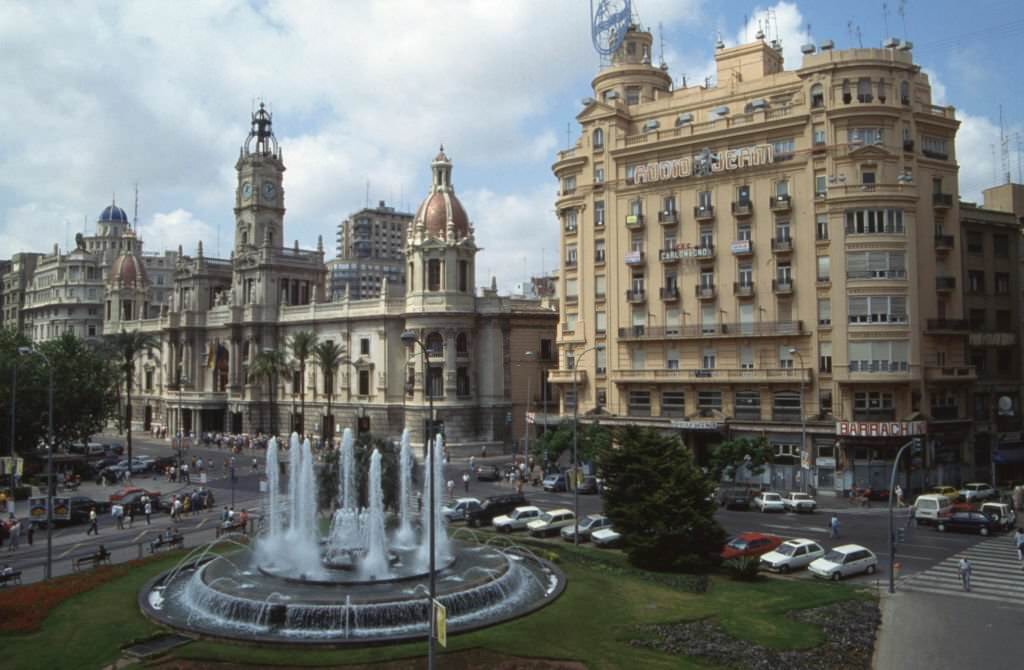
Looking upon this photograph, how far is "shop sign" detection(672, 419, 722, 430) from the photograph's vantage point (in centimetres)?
5769

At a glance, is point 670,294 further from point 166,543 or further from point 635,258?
point 166,543

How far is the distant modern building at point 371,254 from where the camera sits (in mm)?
178625

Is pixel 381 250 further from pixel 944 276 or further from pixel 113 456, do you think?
pixel 944 276

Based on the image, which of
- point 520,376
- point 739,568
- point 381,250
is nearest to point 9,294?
point 381,250

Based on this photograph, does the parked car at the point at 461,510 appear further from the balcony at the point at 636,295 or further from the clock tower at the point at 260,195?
the clock tower at the point at 260,195

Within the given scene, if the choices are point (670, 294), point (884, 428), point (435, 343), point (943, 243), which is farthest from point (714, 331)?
point (435, 343)

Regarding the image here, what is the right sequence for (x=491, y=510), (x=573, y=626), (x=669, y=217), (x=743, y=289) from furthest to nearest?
(x=669, y=217), (x=743, y=289), (x=491, y=510), (x=573, y=626)

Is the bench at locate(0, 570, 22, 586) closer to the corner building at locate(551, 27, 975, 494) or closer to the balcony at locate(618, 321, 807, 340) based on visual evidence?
the corner building at locate(551, 27, 975, 494)

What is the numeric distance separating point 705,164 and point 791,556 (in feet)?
111

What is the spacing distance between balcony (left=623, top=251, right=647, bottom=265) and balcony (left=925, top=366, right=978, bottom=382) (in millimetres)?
20671

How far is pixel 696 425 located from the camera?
58438 mm

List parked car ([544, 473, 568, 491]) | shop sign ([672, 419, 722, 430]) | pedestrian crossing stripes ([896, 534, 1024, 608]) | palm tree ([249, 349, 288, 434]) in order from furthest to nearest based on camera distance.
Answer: palm tree ([249, 349, 288, 434])
shop sign ([672, 419, 722, 430])
parked car ([544, 473, 568, 491])
pedestrian crossing stripes ([896, 534, 1024, 608])

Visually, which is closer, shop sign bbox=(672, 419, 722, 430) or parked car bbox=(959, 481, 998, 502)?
parked car bbox=(959, 481, 998, 502)

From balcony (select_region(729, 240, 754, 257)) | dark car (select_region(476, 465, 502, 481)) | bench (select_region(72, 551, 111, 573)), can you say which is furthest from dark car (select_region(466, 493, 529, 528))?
balcony (select_region(729, 240, 754, 257))
